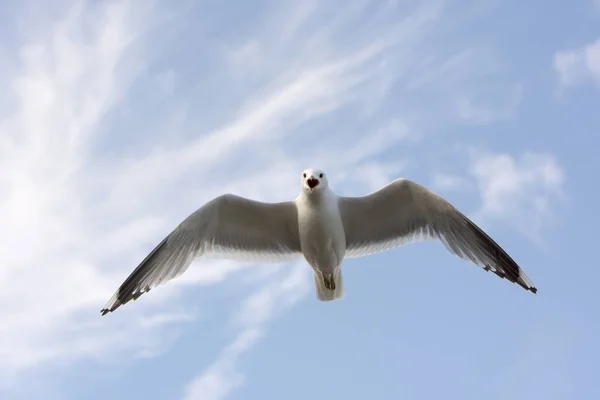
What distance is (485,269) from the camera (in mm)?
6945

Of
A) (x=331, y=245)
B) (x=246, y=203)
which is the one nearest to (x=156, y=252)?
(x=246, y=203)

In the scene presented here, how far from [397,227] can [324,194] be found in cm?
111

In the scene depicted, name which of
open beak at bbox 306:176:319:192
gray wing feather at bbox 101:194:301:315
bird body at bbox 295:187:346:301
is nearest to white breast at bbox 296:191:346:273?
bird body at bbox 295:187:346:301

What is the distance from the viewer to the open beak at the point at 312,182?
21.1ft

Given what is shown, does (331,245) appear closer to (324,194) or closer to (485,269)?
(324,194)

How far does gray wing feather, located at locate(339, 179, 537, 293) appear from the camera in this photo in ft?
22.6

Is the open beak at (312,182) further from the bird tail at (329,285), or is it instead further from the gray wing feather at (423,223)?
the bird tail at (329,285)

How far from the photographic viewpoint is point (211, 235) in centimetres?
711

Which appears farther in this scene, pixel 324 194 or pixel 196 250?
pixel 196 250

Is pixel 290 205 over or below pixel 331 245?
over

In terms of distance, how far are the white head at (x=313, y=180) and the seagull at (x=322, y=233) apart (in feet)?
0.23

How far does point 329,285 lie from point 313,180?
1182mm

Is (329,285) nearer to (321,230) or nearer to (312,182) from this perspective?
(321,230)

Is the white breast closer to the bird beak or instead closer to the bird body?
the bird body
